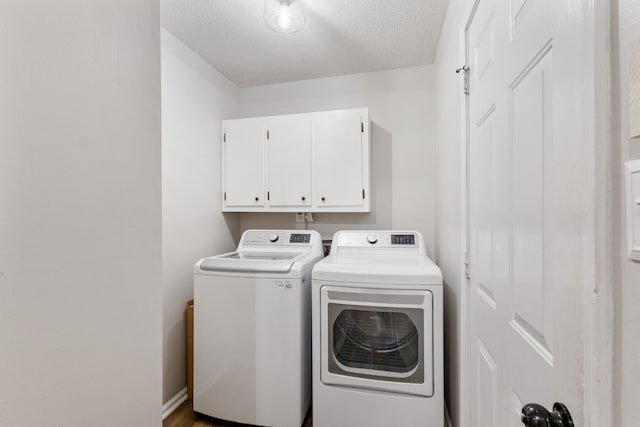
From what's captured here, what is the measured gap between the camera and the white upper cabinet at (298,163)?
88.5 inches

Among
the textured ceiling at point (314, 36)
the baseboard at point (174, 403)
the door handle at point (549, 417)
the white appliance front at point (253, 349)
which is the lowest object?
the baseboard at point (174, 403)

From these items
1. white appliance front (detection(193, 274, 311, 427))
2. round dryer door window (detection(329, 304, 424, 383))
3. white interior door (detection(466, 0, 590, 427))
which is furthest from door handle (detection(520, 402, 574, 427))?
white appliance front (detection(193, 274, 311, 427))

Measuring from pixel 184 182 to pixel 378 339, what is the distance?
1.72 meters

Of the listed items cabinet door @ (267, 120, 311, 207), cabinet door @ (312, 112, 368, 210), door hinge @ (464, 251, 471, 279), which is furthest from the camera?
cabinet door @ (267, 120, 311, 207)

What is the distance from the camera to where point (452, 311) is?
62.1 inches

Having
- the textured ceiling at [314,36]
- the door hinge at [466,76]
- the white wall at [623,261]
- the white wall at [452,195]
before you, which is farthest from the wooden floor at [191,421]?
the textured ceiling at [314,36]

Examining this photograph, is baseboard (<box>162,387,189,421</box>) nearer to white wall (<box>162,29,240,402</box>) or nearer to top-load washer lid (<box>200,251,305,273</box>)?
white wall (<box>162,29,240,402</box>)

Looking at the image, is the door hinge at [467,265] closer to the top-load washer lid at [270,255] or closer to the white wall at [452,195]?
the white wall at [452,195]

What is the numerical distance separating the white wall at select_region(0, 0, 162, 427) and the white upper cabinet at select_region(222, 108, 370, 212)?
1560 mm

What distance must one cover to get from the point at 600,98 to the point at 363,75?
7.91 ft

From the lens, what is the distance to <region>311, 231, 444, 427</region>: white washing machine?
4.81 ft

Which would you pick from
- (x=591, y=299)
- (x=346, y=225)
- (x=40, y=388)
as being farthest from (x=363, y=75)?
(x=40, y=388)

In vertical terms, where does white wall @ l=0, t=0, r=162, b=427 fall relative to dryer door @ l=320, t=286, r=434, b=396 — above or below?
above

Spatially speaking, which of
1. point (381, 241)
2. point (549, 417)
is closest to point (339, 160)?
point (381, 241)
